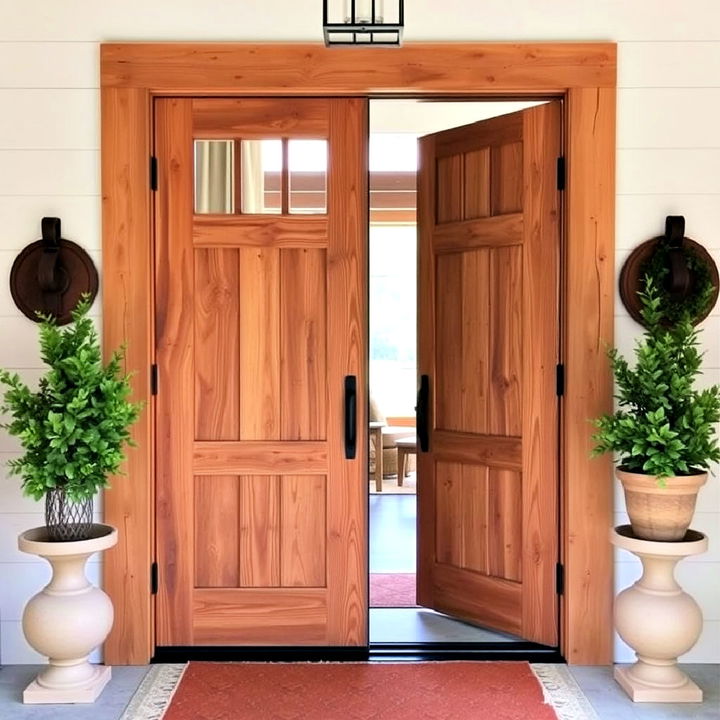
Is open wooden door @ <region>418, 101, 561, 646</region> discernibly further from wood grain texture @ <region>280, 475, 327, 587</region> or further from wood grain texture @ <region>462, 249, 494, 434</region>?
wood grain texture @ <region>280, 475, 327, 587</region>

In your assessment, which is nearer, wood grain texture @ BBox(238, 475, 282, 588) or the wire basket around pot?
the wire basket around pot

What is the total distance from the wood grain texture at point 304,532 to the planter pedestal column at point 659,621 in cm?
114

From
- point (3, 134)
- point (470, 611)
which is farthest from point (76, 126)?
point (470, 611)

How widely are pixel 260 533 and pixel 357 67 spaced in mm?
1907

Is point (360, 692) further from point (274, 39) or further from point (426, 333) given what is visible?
point (274, 39)

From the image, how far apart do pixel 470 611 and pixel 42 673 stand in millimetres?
1798

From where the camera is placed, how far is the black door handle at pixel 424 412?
4.00 m

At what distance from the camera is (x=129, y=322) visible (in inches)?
131

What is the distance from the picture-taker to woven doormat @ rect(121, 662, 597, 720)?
9.51 ft

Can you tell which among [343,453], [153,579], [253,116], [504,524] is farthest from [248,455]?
[253,116]

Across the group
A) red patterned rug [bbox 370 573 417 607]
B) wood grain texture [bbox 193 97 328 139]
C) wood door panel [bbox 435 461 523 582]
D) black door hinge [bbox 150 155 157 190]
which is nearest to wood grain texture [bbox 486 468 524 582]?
wood door panel [bbox 435 461 523 582]

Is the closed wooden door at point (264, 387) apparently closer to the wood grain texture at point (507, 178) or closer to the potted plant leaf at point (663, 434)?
the wood grain texture at point (507, 178)

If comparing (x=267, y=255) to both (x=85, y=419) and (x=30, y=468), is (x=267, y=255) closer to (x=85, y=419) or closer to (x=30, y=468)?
(x=85, y=419)

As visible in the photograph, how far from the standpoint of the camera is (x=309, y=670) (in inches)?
129
